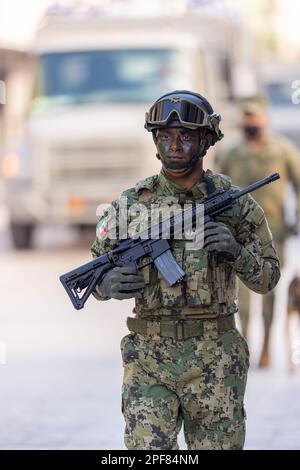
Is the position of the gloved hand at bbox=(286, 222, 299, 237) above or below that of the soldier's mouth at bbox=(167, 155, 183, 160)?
above

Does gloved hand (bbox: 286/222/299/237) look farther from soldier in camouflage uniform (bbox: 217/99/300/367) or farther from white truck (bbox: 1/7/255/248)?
white truck (bbox: 1/7/255/248)

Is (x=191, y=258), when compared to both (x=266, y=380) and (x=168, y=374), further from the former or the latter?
(x=266, y=380)

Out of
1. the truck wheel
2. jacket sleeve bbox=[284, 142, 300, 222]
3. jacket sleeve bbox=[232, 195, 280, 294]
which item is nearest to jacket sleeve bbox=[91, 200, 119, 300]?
jacket sleeve bbox=[232, 195, 280, 294]

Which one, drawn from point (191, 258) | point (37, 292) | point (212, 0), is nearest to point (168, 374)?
point (191, 258)

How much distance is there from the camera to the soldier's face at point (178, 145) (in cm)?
520

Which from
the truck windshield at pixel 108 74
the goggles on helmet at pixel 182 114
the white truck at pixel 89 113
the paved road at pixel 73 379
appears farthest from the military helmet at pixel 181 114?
the truck windshield at pixel 108 74

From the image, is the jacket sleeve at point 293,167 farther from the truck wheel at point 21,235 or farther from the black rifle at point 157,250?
the truck wheel at point 21,235

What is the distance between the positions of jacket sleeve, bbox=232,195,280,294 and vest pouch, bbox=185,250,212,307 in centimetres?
11

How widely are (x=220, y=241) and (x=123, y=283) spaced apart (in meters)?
0.34

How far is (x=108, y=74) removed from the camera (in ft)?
63.8

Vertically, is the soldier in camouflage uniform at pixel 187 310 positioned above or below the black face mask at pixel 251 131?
below

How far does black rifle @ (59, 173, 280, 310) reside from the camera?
17.0 ft

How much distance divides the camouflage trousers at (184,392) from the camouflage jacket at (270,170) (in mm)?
A: 5107

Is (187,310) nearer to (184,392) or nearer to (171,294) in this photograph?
(171,294)
